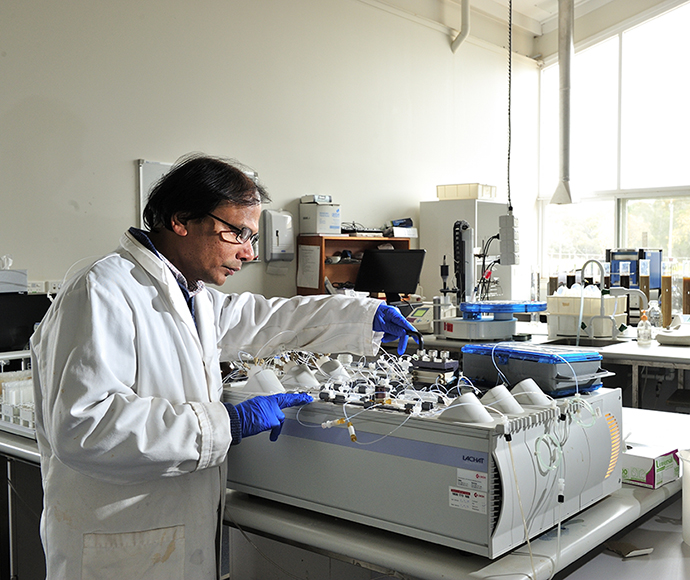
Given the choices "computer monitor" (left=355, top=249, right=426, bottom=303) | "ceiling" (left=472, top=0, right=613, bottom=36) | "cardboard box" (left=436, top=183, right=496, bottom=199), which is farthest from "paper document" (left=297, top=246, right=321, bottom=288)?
"ceiling" (left=472, top=0, right=613, bottom=36)

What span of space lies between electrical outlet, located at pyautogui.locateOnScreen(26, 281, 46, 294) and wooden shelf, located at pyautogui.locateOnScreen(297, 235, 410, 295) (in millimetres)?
1955

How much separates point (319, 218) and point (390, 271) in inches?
26.7

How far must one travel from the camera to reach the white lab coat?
42.4 inches

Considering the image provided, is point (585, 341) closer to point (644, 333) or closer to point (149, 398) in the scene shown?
point (644, 333)

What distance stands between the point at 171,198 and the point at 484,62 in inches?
236

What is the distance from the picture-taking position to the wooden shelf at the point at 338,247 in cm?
485

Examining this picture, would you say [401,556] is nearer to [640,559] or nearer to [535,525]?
[535,525]

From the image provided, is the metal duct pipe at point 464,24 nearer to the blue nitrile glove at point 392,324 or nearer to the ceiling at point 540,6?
the ceiling at point 540,6

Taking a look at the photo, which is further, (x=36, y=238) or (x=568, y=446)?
(x=36, y=238)

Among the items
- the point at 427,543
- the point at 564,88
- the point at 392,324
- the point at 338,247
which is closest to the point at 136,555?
the point at 427,543

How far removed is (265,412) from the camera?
121 cm

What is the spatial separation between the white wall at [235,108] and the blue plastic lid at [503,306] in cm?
196

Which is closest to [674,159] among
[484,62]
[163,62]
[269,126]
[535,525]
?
[484,62]

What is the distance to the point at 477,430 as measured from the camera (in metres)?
1.04
